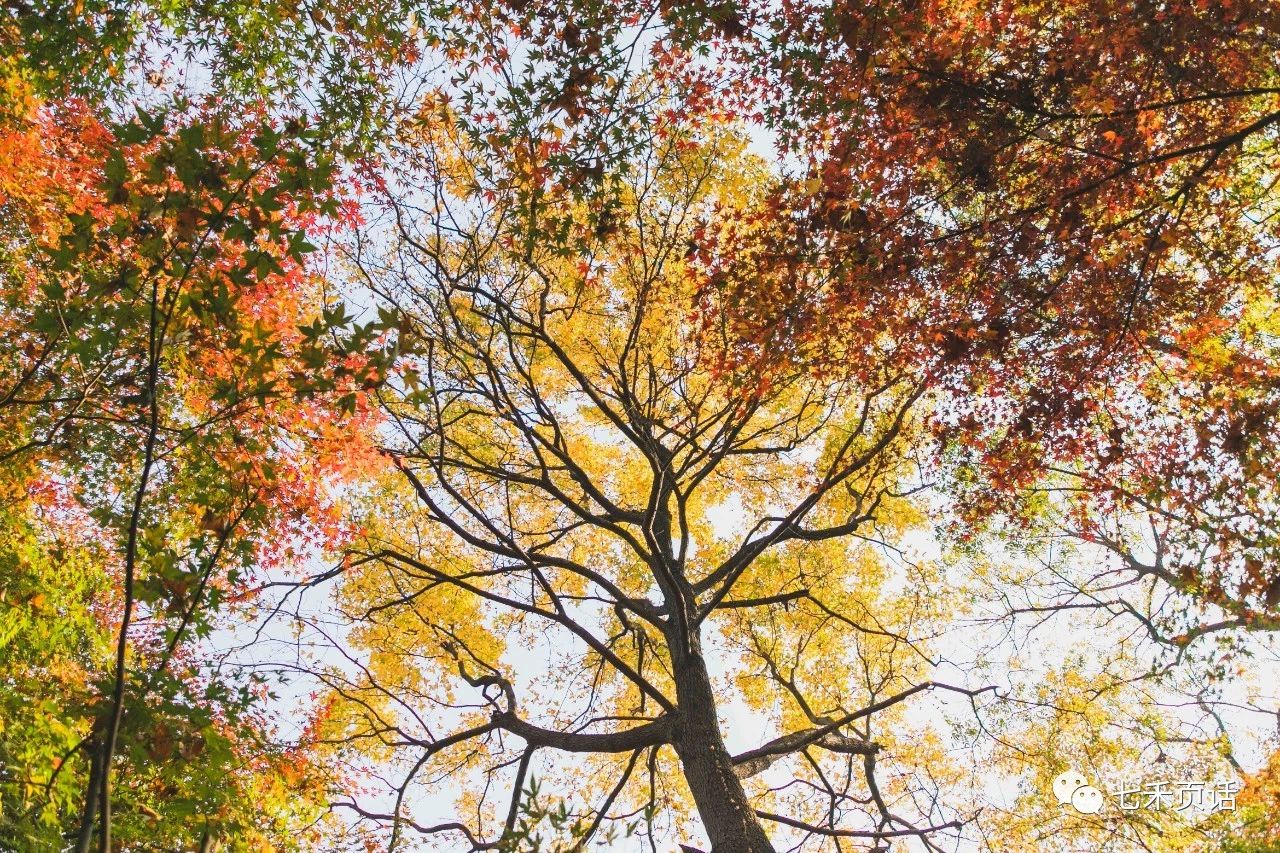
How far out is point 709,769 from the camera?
6230 millimetres

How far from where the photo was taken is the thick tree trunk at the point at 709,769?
5746mm

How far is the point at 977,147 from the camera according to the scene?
5.82 meters

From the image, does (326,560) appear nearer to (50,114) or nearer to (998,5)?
(50,114)

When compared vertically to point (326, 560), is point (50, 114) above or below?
above

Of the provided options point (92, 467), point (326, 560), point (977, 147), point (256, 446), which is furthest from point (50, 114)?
point (977, 147)

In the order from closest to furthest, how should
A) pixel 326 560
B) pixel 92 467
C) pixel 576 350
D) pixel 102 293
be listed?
pixel 102 293, pixel 92 467, pixel 326 560, pixel 576 350

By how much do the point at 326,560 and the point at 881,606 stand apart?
742 cm

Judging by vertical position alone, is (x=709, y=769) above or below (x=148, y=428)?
below

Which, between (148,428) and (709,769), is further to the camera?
(709,769)

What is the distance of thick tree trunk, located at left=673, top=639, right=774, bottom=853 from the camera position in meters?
5.75

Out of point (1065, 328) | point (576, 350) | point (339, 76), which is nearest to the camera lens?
point (339, 76)

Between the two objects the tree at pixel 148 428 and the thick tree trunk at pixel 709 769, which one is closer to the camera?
the tree at pixel 148 428

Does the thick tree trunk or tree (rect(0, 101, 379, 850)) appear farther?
the thick tree trunk

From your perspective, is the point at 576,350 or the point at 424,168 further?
the point at 576,350
